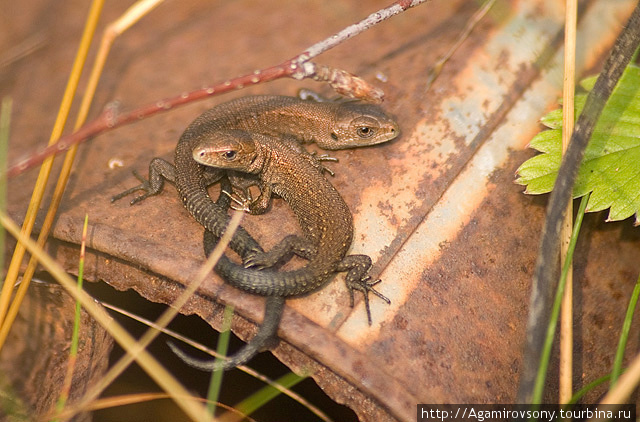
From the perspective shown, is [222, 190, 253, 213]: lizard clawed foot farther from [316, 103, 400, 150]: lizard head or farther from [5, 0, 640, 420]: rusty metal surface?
[316, 103, 400, 150]: lizard head

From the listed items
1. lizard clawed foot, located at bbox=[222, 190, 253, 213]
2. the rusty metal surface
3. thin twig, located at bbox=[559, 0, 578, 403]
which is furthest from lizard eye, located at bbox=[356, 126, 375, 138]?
thin twig, located at bbox=[559, 0, 578, 403]

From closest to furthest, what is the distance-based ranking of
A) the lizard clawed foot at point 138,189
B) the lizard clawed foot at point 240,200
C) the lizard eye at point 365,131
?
the lizard clawed foot at point 138,189, the lizard clawed foot at point 240,200, the lizard eye at point 365,131

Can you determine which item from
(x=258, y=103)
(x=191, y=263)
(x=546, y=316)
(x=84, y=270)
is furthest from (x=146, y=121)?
(x=546, y=316)

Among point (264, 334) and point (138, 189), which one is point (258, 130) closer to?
point (138, 189)

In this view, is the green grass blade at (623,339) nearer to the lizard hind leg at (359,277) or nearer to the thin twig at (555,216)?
the thin twig at (555,216)

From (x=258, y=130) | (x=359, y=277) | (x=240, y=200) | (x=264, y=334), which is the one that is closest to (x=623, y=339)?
(x=359, y=277)

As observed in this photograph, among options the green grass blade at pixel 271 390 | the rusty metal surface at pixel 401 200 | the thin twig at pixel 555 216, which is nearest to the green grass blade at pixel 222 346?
the rusty metal surface at pixel 401 200

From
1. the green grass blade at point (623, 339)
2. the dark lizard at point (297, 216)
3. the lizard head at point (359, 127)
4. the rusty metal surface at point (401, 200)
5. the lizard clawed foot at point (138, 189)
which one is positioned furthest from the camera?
the lizard head at point (359, 127)

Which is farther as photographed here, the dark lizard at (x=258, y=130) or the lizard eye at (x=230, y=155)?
the lizard eye at (x=230, y=155)
